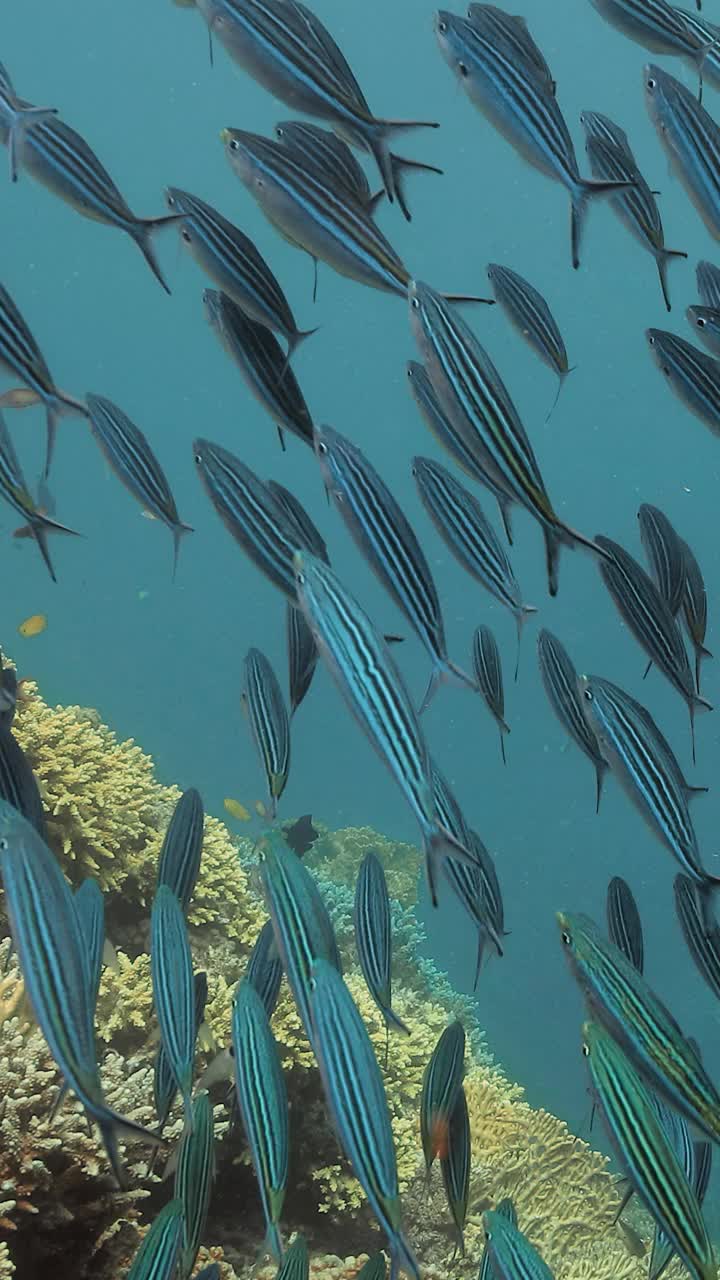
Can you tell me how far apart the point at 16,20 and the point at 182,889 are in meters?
72.9

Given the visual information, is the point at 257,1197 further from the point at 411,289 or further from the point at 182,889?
the point at 411,289

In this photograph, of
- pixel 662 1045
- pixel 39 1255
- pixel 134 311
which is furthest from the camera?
pixel 134 311

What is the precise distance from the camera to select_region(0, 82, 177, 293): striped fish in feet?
8.32

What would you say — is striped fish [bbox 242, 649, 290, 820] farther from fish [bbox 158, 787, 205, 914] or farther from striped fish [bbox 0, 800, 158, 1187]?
Answer: striped fish [bbox 0, 800, 158, 1187]

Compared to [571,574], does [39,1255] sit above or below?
below

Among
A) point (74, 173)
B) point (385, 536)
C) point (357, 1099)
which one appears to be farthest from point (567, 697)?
point (74, 173)

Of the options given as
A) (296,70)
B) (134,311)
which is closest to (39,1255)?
(296,70)

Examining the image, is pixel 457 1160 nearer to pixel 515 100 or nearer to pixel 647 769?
pixel 647 769

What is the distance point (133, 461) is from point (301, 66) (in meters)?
1.24

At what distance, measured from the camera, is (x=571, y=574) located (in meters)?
75.0

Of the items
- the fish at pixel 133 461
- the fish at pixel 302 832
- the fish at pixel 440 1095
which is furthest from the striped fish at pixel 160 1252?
the fish at pixel 302 832

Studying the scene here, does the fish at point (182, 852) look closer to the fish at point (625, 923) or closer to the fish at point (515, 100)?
the fish at point (625, 923)

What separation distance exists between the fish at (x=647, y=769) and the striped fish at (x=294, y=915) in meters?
1.03

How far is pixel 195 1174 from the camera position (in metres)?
2.20
